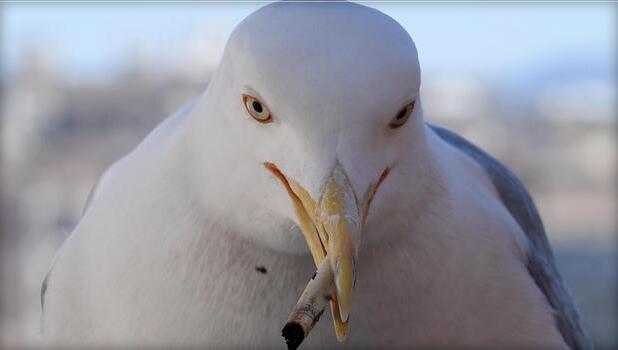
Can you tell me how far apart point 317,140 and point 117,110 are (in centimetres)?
1994

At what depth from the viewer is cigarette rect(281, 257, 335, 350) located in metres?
1.89

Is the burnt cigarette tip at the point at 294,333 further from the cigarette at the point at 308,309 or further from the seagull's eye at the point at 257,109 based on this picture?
the seagull's eye at the point at 257,109

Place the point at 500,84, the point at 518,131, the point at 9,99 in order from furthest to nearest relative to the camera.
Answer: the point at 500,84, the point at 518,131, the point at 9,99

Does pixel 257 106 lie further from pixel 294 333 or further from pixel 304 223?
pixel 294 333

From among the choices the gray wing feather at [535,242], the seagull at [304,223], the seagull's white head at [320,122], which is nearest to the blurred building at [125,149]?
the gray wing feather at [535,242]

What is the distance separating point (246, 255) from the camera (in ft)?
7.09

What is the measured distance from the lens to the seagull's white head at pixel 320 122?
6.12 ft

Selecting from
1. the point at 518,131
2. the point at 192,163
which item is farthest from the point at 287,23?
the point at 518,131

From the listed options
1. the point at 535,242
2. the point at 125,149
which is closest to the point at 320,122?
the point at 535,242

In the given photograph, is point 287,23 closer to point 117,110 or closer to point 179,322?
point 179,322

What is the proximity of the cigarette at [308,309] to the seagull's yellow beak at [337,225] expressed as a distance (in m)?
0.02

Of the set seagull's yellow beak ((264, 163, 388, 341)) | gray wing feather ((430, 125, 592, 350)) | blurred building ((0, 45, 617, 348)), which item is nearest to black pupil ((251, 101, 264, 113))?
seagull's yellow beak ((264, 163, 388, 341))

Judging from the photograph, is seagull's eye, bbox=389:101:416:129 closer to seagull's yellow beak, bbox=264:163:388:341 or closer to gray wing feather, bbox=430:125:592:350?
seagull's yellow beak, bbox=264:163:388:341

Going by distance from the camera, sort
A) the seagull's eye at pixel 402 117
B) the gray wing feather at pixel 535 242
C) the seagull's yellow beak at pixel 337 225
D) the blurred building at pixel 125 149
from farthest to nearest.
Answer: the blurred building at pixel 125 149 < the gray wing feather at pixel 535 242 < the seagull's eye at pixel 402 117 < the seagull's yellow beak at pixel 337 225
